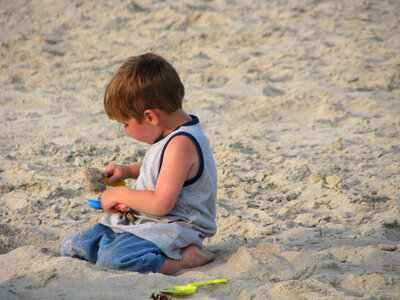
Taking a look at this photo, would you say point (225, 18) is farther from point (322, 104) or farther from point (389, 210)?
point (389, 210)

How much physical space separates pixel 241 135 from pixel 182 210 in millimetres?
Result: 1930

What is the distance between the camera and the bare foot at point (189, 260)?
7.46ft

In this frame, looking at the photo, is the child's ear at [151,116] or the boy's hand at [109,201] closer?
the child's ear at [151,116]

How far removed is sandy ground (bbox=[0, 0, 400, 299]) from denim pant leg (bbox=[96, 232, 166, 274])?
5.8 inches

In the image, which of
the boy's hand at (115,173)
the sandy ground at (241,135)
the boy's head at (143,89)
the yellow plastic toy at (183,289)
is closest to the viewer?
the yellow plastic toy at (183,289)

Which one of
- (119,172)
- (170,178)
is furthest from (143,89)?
(119,172)

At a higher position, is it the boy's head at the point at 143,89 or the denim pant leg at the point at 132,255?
the boy's head at the point at 143,89

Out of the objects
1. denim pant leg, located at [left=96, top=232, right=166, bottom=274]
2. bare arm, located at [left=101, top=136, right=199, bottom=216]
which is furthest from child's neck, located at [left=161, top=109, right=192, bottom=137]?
denim pant leg, located at [left=96, top=232, right=166, bottom=274]

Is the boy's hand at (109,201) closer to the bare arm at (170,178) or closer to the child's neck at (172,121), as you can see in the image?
the bare arm at (170,178)

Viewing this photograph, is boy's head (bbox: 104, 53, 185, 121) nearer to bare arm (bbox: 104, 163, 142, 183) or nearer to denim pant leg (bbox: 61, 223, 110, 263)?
bare arm (bbox: 104, 163, 142, 183)

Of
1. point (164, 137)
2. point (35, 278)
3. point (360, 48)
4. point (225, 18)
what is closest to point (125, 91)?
point (164, 137)

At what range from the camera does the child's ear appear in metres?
2.28

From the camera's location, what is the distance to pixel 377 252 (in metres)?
2.33

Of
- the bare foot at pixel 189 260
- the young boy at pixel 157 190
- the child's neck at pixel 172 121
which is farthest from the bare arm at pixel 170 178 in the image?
the bare foot at pixel 189 260
